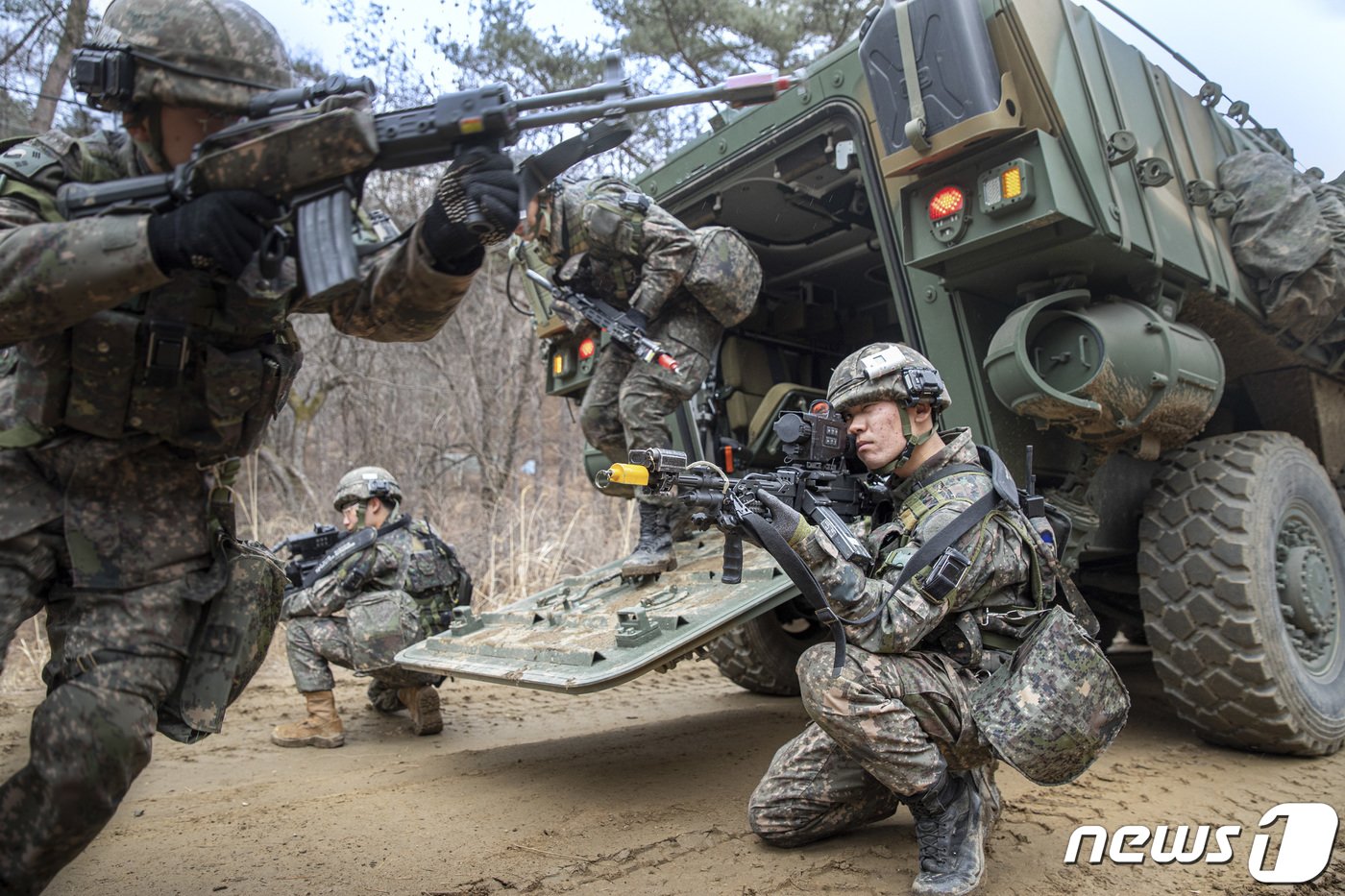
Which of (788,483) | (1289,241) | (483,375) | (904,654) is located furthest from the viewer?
(483,375)

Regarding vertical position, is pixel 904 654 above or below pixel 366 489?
below

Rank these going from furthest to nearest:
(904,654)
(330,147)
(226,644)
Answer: (904,654), (226,644), (330,147)

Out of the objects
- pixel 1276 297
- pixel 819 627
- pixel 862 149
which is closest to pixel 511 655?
pixel 819 627

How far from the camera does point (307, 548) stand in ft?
17.5

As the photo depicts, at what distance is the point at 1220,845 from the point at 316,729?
143 inches

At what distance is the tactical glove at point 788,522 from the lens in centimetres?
245

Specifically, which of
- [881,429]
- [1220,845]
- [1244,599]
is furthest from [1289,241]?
[1220,845]

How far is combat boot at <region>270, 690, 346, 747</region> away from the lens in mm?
4449

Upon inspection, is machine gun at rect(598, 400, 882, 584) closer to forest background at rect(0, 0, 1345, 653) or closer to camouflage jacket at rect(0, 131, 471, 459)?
camouflage jacket at rect(0, 131, 471, 459)

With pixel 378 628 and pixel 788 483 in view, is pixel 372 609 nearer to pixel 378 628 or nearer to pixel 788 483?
pixel 378 628

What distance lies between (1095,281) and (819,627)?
2175 mm

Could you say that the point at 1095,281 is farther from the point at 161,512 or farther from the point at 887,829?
the point at 161,512

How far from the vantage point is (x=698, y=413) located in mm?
5109

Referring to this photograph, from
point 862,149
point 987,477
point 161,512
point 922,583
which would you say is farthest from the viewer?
point 862,149
